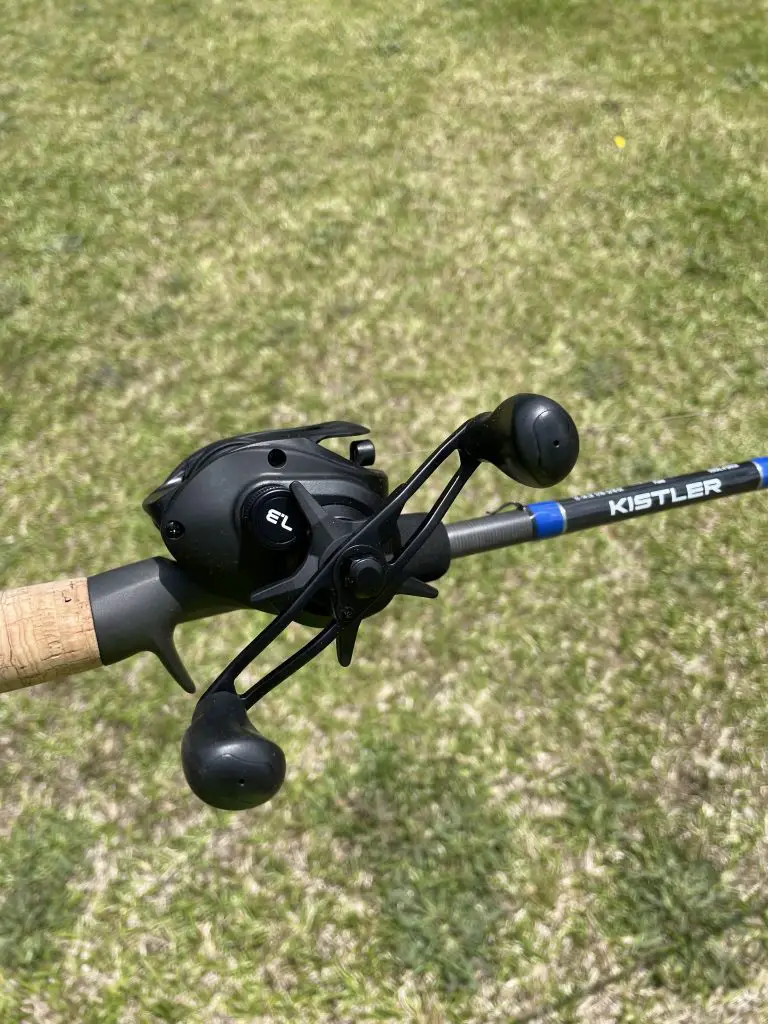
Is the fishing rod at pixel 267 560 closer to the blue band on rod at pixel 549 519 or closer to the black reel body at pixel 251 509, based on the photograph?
the black reel body at pixel 251 509

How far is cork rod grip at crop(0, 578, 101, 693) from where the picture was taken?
4.50 ft

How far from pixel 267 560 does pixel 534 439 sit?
0.46 metres

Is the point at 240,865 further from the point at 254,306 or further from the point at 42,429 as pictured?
the point at 254,306

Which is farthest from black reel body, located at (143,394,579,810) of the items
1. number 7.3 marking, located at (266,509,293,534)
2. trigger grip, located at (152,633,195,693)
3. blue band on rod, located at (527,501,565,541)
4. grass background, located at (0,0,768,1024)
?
grass background, located at (0,0,768,1024)

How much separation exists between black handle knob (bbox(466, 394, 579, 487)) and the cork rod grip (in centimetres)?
73

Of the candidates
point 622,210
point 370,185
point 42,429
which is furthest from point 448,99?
point 42,429

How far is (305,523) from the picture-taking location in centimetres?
127

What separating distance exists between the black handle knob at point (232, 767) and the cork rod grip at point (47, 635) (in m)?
0.39

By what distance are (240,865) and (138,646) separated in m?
1.63

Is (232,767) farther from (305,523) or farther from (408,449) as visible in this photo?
(408,449)

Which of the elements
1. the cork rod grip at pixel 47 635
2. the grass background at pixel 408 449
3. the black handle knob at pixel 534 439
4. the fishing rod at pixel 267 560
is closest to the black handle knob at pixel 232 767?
the fishing rod at pixel 267 560

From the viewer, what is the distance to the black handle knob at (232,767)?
3.42 ft

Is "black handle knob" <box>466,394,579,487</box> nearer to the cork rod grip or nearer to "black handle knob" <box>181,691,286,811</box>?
"black handle knob" <box>181,691,286,811</box>

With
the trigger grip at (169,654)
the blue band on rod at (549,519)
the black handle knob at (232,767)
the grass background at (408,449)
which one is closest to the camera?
the black handle knob at (232,767)
